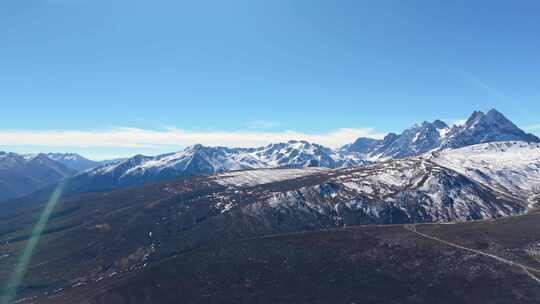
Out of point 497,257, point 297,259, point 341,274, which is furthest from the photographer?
point 297,259

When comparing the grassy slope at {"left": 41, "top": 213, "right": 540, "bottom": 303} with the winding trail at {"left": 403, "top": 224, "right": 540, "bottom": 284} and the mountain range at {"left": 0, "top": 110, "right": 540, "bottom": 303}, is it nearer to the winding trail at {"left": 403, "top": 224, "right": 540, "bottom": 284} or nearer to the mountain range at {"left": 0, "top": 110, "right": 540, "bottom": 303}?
the mountain range at {"left": 0, "top": 110, "right": 540, "bottom": 303}

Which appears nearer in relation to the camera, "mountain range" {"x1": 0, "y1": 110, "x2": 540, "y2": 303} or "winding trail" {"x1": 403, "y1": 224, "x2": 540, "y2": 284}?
"winding trail" {"x1": 403, "y1": 224, "x2": 540, "y2": 284}

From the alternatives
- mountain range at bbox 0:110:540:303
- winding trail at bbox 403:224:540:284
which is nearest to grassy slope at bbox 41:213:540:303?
mountain range at bbox 0:110:540:303

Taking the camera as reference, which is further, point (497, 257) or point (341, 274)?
point (497, 257)

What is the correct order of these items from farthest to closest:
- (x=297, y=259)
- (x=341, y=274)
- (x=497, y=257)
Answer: (x=297, y=259) < (x=497, y=257) < (x=341, y=274)

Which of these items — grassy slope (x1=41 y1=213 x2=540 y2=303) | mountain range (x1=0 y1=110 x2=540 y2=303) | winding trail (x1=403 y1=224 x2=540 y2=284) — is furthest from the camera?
mountain range (x1=0 y1=110 x2=540 y2=303)

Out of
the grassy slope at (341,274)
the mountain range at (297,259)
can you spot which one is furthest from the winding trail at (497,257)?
the grassy slope at (341,274)

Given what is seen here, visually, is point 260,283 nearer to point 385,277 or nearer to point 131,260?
point 385,277

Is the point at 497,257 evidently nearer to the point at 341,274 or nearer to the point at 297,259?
the point at 341,274

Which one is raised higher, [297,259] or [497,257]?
[497,257]

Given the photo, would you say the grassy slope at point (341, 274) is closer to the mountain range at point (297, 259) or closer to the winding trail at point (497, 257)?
the mountain range at point (297, 259)

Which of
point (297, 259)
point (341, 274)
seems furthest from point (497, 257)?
point (297, 259)
